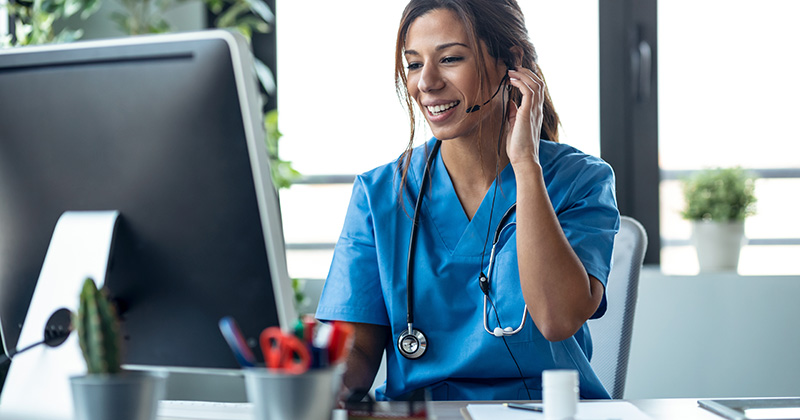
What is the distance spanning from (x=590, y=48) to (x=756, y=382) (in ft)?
3.89

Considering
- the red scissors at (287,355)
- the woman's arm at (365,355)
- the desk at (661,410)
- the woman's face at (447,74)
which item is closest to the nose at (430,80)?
the woman's face at (447,74)

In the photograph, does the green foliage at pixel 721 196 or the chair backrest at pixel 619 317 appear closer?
the chair backrest at pixel 619 317

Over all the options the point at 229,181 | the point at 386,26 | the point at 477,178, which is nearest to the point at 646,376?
the point at 477,178

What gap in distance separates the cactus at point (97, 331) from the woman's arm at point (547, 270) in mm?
688

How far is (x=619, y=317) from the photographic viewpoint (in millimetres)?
1348

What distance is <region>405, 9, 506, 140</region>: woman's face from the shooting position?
1342 mm

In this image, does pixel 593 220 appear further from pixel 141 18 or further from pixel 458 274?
pixel 141 18

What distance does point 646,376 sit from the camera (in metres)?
2.27

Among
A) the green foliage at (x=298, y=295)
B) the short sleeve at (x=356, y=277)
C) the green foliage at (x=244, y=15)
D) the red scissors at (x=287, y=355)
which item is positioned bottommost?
the green foliage at (x=298, y=295)

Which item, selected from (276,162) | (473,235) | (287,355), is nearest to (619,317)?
(473,235)

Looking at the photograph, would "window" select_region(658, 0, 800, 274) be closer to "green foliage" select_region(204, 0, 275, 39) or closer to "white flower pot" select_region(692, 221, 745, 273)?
"white flower pot" select_region(692, 221, 745, 273)

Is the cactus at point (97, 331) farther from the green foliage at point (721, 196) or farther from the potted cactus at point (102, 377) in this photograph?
the green foliage at point (721, 196)

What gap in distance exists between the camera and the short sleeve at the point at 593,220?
1229mm

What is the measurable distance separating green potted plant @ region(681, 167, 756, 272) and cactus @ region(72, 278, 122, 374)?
6.76ft
